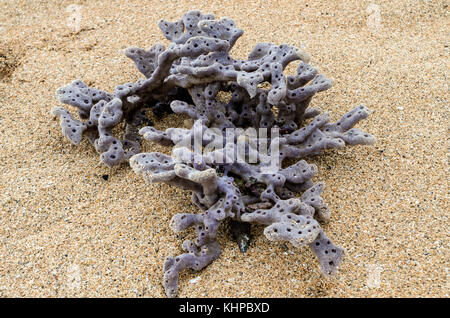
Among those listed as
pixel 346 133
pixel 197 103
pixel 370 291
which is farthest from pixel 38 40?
pixel 370 291

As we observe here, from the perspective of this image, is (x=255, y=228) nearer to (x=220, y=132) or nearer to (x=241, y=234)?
(x=241, y=234)

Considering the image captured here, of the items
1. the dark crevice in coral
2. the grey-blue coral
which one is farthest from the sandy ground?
the grey-blue coral

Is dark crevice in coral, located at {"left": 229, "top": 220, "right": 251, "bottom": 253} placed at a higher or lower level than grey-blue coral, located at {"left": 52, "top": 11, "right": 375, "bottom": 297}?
lower

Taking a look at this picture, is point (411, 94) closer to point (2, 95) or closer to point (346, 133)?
point (346, 133)

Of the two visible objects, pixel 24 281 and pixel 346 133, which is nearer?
pixel 24 281

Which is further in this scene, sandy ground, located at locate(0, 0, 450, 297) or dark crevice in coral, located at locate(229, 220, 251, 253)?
dark crevice in coral, located at locate(229, 220, 251, 253)

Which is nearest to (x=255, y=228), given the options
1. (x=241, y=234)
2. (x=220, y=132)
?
(x=241, y=234)

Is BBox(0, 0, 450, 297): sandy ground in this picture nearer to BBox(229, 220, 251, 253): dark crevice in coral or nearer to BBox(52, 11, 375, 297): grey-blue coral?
BBox(229, 220, 251, 253): dark crevice in coral
